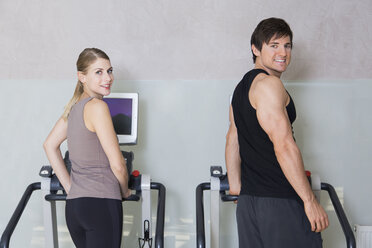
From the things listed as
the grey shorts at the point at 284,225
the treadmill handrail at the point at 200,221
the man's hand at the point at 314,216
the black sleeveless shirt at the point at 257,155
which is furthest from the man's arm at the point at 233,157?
the man's hand at the point at 314,216

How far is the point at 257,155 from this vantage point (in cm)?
174

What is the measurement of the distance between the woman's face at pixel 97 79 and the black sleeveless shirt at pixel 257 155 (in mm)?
642

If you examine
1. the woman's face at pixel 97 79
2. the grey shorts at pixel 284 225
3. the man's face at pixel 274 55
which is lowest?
the grey shorts at pixel 284 225

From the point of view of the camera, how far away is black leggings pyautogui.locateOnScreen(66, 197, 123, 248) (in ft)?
6.06

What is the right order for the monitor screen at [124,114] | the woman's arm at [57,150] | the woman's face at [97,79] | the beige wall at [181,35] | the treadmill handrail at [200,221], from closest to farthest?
1. the treadmill handrail at [200,221]
2. the woman's face at [97,79]
3. the woman's arm at [57,150]
4. the monitor screen at [124,114]
5. the beige wall at [181,35]

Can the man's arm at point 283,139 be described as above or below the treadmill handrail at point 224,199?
above

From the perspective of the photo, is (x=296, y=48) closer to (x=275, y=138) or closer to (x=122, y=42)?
(x=122, y=42)

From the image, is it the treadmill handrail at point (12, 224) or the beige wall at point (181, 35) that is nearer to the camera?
the treadmill handrail at point (12, 224)

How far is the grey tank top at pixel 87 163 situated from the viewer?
6.06 ft

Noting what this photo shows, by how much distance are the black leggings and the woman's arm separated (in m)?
0.37

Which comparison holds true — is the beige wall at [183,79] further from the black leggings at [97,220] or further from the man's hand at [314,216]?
the man's hand at [314,216]

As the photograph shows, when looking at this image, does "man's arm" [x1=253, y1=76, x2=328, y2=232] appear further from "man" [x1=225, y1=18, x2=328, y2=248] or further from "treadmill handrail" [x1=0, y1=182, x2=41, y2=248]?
"treadmill handrail" [x1=0, y1=182, x2=41, y2=248]

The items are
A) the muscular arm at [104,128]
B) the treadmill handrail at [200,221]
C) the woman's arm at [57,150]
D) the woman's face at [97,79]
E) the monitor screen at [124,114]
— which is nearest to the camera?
the muscular arm at [104,128]

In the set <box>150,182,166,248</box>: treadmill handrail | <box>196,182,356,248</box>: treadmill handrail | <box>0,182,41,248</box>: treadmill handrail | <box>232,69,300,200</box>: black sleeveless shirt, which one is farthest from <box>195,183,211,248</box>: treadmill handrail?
<box>0,182,41,248</box>: treadmill handrail
